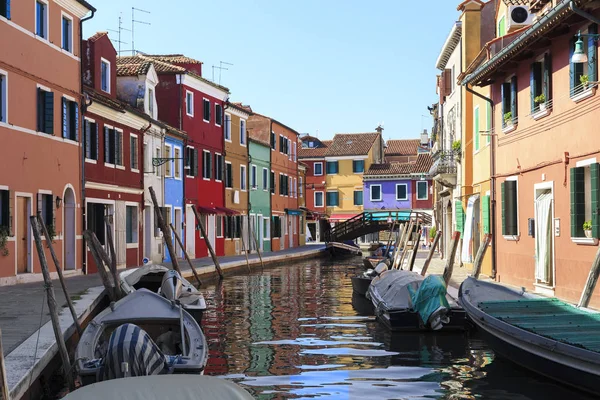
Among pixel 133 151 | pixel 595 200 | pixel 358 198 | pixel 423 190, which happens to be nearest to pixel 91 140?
pixel 133 151

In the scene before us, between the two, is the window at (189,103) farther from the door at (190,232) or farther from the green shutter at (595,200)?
the green shutter at (595,200)

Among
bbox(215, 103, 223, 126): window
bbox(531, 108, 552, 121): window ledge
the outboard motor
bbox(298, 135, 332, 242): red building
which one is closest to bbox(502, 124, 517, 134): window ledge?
bbox(531, 108, 552, 121): window ledge

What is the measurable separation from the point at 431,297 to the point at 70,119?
12.9 metres

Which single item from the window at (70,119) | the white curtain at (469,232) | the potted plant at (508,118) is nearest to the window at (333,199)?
the white curtain at (469,232)

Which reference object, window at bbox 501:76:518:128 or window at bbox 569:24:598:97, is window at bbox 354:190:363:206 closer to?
window at bbox 501:76:518:128

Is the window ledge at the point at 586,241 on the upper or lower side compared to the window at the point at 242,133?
lower

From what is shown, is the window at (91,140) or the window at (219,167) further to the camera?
the window at (219,167)

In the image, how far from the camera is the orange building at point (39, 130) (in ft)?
65.8

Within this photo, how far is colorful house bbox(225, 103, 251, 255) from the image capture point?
42125 millimetres

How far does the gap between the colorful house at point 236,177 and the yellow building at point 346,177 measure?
75.2 ft

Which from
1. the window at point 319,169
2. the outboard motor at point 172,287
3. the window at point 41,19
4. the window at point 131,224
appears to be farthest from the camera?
the window at point 319,169

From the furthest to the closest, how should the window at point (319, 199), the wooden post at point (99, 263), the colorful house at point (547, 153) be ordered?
the window at point (319, 199)
the wooden post at point (99, 263)
the colorful house at point (547, 153)

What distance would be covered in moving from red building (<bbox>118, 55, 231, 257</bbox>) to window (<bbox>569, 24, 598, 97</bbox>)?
21204mm

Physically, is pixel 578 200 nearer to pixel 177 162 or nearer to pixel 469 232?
pixel 469 232
